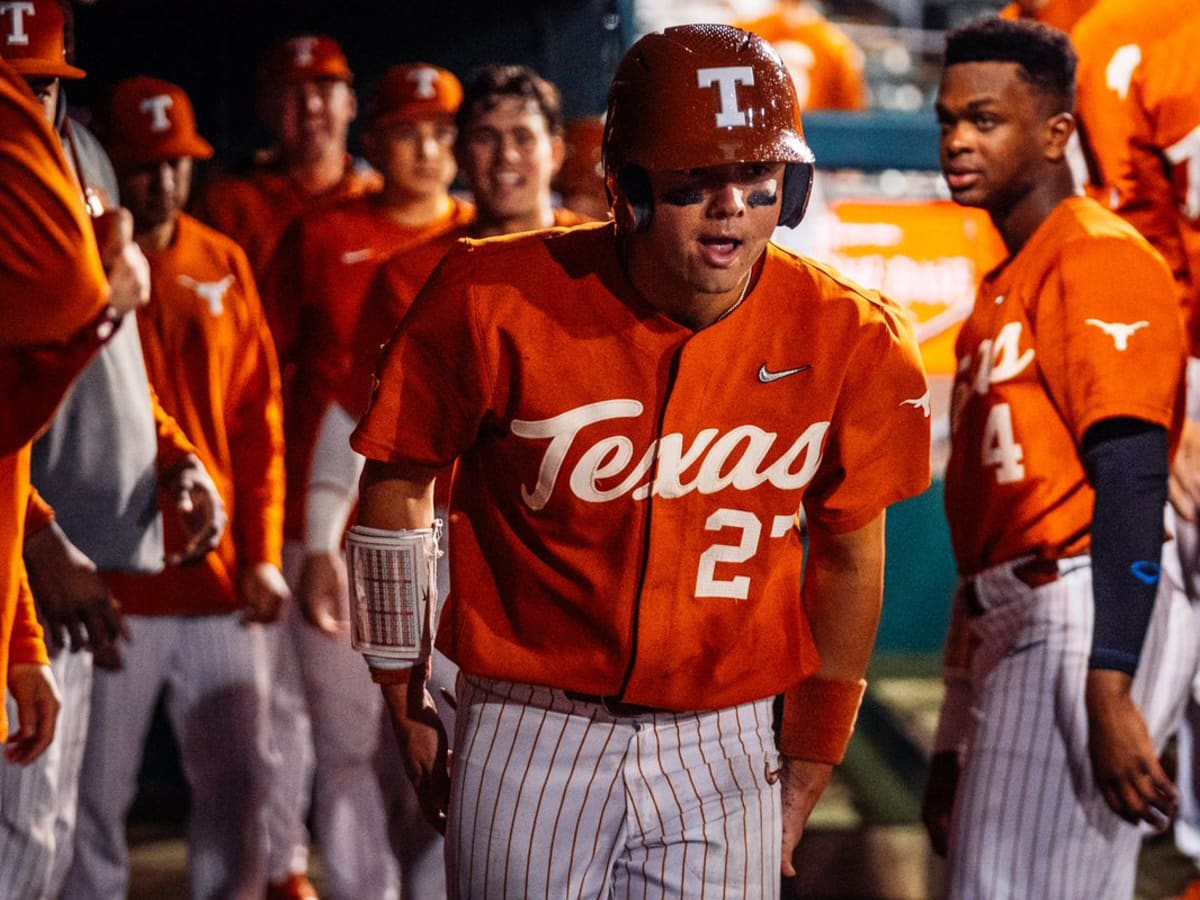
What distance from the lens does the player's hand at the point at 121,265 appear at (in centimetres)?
194

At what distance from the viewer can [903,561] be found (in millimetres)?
6070

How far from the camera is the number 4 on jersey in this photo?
261 centimetres

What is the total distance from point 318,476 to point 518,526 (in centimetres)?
174

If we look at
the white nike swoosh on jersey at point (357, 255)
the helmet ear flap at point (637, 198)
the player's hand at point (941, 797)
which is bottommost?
the player's hand at point (941, 797)

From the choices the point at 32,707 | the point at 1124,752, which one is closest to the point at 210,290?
the point at 32,707

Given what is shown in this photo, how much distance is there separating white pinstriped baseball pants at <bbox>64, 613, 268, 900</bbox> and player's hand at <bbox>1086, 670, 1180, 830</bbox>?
2007mm

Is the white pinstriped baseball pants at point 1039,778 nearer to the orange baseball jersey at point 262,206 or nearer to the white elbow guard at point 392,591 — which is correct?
the white elbow guard at point 392,591

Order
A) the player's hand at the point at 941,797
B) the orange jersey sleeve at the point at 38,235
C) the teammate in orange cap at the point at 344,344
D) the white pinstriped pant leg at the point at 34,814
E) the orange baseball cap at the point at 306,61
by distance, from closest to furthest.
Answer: the orange jersey sleeve at the point at 38,235 < the white pinstriped pant leg at the point at 34,814 < the player's hand at the point at 941,797 < the teammate in orange cap at the point at 344,344 < the orange baseball cap at the point at 306,61

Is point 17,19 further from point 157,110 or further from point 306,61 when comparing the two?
point 306,61

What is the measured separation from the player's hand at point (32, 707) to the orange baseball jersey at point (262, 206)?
7.68 feet

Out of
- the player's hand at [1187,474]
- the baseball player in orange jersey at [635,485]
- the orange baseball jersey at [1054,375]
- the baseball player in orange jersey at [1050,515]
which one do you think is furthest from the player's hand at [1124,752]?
the player's hand at [1187,474]

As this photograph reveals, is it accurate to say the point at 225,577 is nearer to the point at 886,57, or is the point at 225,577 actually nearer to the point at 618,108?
the point at 618,108

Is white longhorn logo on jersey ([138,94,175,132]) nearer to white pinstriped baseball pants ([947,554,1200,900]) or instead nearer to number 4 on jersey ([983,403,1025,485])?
number 4 on jersey ([983,403,1025,485])

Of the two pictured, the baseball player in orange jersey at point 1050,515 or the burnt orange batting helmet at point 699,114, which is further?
the baseball player in orange jersey at point 1050,515
